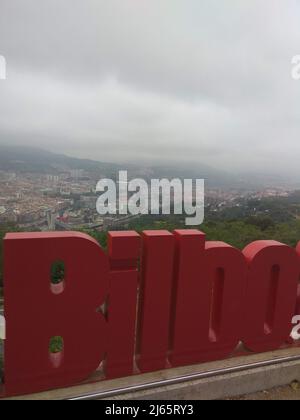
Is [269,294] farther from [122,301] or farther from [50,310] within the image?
[50,310]

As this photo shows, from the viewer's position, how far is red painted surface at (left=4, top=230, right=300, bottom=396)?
336 centimetres

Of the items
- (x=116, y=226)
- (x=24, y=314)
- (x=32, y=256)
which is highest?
(x=32, y=256)

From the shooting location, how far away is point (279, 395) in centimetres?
409

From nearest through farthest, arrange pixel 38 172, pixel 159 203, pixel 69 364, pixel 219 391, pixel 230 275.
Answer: pixel 69 364 < pixel 219 391 < pixel 230 275 < pixel 159 203 < pixel 38 172

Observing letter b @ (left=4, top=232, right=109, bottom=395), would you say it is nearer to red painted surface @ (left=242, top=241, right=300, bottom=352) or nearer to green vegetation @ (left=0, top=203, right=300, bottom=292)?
red painted surface @ (left=242, top=241, right=300, bottom=352)

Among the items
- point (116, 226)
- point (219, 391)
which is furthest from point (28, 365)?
point (116, 226)

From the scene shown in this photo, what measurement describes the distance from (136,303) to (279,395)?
2404 millimetres

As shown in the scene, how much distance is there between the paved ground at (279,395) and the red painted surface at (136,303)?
566 millimetres

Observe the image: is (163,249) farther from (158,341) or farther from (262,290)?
(262,290)

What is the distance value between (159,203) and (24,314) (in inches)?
1009

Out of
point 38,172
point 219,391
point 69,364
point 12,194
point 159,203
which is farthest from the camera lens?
point 38,172

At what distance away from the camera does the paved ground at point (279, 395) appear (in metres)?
4.01

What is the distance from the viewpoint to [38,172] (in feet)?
102

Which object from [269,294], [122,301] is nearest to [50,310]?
[122,301]
